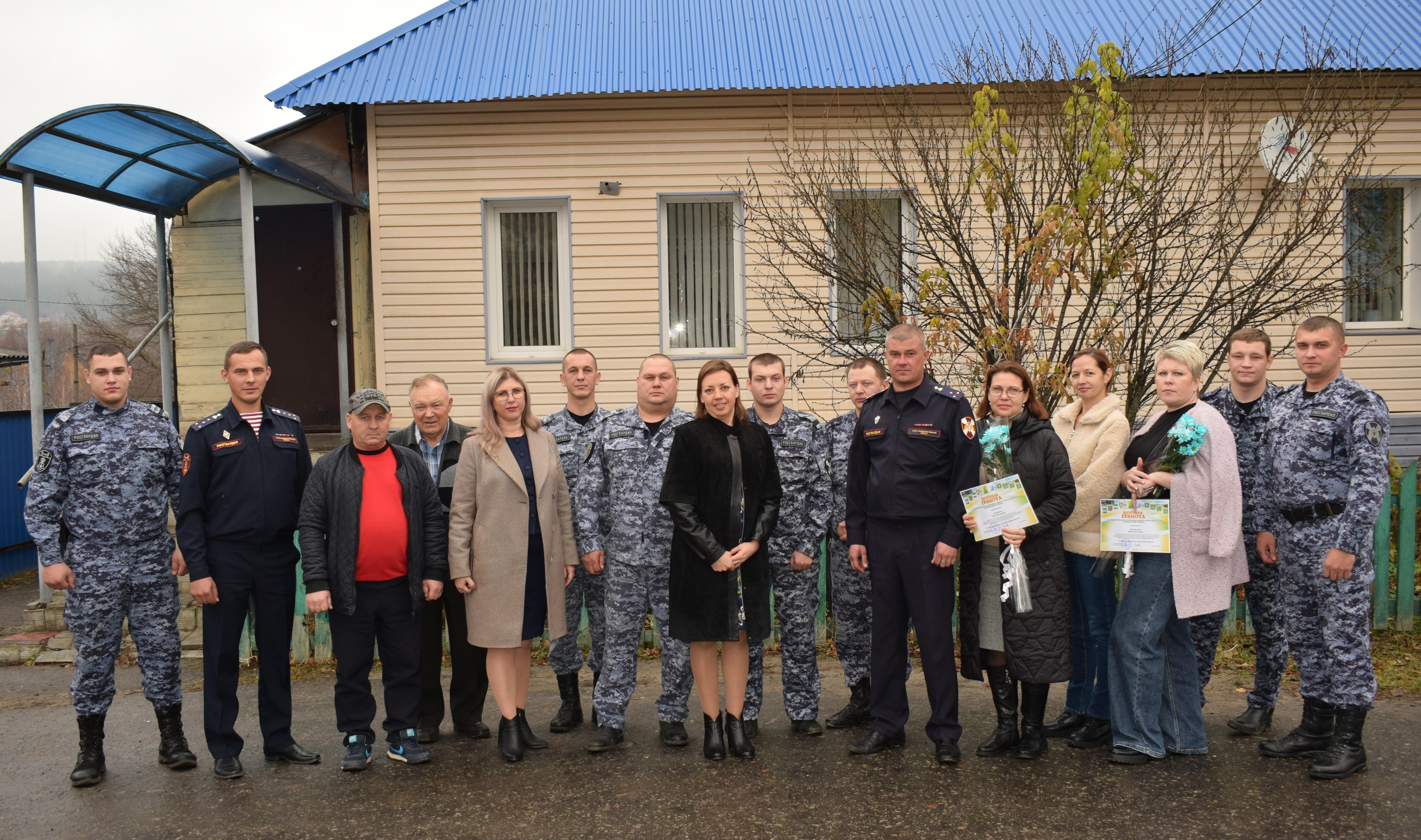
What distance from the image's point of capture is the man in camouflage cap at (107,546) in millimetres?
4730

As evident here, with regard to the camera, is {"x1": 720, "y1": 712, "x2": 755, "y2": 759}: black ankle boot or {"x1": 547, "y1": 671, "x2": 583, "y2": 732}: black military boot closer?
{"x1": 720, "y1": 712, "x2": 755, "y2": 759}: black ankle boot

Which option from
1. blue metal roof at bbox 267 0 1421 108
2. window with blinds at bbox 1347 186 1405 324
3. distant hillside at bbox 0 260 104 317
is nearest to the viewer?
blue metal roof at bbox 267 0 1421 108

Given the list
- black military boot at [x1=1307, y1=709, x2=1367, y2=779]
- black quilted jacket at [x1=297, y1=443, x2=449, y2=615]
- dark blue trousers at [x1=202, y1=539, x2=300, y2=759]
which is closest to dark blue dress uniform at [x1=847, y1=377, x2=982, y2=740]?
black military boot at [x1=1307, y1=709, x2=1367, y2=779]

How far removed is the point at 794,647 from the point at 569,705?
1296 mm

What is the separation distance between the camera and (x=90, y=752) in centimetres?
476

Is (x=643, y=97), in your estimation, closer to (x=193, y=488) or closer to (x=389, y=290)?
(x=389, y=290)

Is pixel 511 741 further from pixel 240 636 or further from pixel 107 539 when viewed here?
pixel 107 539

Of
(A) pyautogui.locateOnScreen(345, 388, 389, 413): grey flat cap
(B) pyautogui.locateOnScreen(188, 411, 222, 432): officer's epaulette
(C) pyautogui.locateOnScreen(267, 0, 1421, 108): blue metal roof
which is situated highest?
(C) pyautogui.locateOnScreen(267, 0, 1421, 108): blue metal roof

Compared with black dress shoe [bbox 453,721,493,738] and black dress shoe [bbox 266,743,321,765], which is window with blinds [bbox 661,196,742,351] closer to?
black dress shoe [bbox 453,721,493,738]

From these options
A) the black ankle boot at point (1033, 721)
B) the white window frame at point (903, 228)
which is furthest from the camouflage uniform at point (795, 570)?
the white window frame at point (903, 228)

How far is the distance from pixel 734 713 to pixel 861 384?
1.91 metres

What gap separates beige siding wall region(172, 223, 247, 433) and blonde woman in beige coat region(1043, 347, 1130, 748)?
8498 mm

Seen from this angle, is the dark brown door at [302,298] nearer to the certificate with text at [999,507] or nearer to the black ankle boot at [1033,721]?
the certificate with text at [999,507]

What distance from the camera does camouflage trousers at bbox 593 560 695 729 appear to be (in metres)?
5.06
